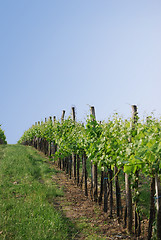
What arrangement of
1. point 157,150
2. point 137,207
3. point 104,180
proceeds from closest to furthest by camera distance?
point 157,150 → point 137,207 → point 104,180

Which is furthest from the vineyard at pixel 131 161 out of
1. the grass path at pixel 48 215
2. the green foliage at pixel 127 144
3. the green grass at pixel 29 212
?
the green grass at pixel 29 212

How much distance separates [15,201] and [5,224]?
71.2 inches

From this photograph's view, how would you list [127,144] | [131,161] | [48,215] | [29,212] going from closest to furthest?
[131,161] < [127,144] < [48,215] < [29,212]

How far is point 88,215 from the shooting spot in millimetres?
7910

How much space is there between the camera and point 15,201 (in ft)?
26.2

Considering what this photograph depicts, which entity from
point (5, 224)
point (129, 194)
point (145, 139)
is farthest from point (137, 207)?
point (5, 224)

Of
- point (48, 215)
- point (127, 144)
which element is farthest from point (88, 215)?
point (127, 144)

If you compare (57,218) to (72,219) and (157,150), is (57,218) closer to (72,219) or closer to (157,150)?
(72,219)

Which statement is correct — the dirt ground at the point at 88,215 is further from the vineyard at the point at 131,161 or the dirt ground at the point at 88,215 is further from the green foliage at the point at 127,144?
the green foliage at the point at 127,144

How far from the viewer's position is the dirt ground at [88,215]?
661 centimetres

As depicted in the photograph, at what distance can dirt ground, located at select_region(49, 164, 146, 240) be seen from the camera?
6613mm

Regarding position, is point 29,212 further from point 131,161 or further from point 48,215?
point 131,161

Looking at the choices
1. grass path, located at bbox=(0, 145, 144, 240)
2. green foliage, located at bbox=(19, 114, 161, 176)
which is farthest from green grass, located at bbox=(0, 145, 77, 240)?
green foliage, located at bbox=(19, 114, 161, 176)

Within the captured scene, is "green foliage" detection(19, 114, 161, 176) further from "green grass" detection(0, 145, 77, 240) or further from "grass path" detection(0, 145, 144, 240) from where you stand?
"green grass" detection(0, 145, 77, 240)
